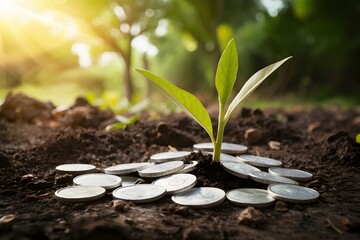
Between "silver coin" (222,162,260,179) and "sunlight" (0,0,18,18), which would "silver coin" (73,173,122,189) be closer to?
"silver coin" (222,162,260,179)

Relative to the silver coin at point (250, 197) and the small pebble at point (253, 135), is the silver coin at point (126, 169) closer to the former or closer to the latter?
the silver coin at point (250, 197)

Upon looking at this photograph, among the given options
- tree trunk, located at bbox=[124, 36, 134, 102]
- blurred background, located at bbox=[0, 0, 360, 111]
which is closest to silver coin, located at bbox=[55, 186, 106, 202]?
blurred background, located at bbox=[0, 0, 360, 111]

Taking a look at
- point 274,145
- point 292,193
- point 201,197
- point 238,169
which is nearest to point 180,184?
point 201,197

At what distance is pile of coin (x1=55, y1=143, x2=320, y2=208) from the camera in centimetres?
170

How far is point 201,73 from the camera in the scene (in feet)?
52.1

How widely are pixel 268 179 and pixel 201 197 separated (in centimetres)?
43

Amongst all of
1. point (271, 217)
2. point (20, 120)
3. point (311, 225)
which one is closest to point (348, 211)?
point (311, 225)

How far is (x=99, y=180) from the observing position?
1973mm

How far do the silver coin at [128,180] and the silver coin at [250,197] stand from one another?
0.59 meters

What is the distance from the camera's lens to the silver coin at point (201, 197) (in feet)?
5.37

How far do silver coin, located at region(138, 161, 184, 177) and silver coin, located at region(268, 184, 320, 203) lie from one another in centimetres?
54

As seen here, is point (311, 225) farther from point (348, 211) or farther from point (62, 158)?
point (62, 158)

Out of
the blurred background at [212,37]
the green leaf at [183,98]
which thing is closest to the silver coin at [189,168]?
the green leaf at [183,98]

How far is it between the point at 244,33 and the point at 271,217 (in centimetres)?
1145
